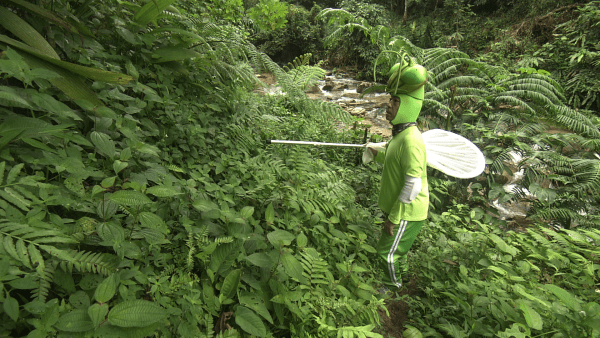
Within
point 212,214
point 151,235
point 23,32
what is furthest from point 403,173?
point 23,32

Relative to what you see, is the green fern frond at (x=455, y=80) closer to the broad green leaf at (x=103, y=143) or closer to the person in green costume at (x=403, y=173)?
the person in green costume at (x=403, y=173)

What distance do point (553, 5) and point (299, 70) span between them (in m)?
11.5

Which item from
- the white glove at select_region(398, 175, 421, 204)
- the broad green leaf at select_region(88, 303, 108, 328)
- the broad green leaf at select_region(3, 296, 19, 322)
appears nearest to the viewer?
the broad green leaf at select_region(3, 296, 19, 322)

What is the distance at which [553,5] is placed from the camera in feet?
34.3

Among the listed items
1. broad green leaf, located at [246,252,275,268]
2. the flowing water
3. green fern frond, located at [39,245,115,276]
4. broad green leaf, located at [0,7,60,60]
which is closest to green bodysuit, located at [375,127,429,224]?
broad green leaf, located at [246,252,275,268]

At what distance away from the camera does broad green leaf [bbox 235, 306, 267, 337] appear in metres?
1.20

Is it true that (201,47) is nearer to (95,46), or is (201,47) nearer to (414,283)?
(95,46)

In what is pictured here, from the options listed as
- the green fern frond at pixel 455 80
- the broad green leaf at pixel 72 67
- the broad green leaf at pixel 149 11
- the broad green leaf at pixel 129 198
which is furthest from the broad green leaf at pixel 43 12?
the green fern frond at pixel 455 80

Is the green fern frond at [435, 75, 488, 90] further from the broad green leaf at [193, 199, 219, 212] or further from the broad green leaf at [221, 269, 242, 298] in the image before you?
the broad green leaf at [221, 269, 242, 298]

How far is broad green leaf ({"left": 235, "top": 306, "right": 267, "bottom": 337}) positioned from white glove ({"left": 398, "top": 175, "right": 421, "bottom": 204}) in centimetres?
156

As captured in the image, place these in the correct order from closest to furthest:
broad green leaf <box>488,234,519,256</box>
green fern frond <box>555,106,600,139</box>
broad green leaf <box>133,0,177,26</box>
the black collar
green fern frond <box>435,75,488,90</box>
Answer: broad green leaf <box>488,234,519,256</box>, broad green leaf <box>133,0,177,26</box>, the black collar, green fern frond <box>555,106,600,139</box>, green fern frond <box>435,75,488,90</box>

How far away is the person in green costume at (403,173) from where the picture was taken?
2285mm

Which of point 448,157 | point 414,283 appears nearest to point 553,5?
point 448,157

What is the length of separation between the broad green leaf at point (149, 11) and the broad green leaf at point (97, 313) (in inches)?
81.3
